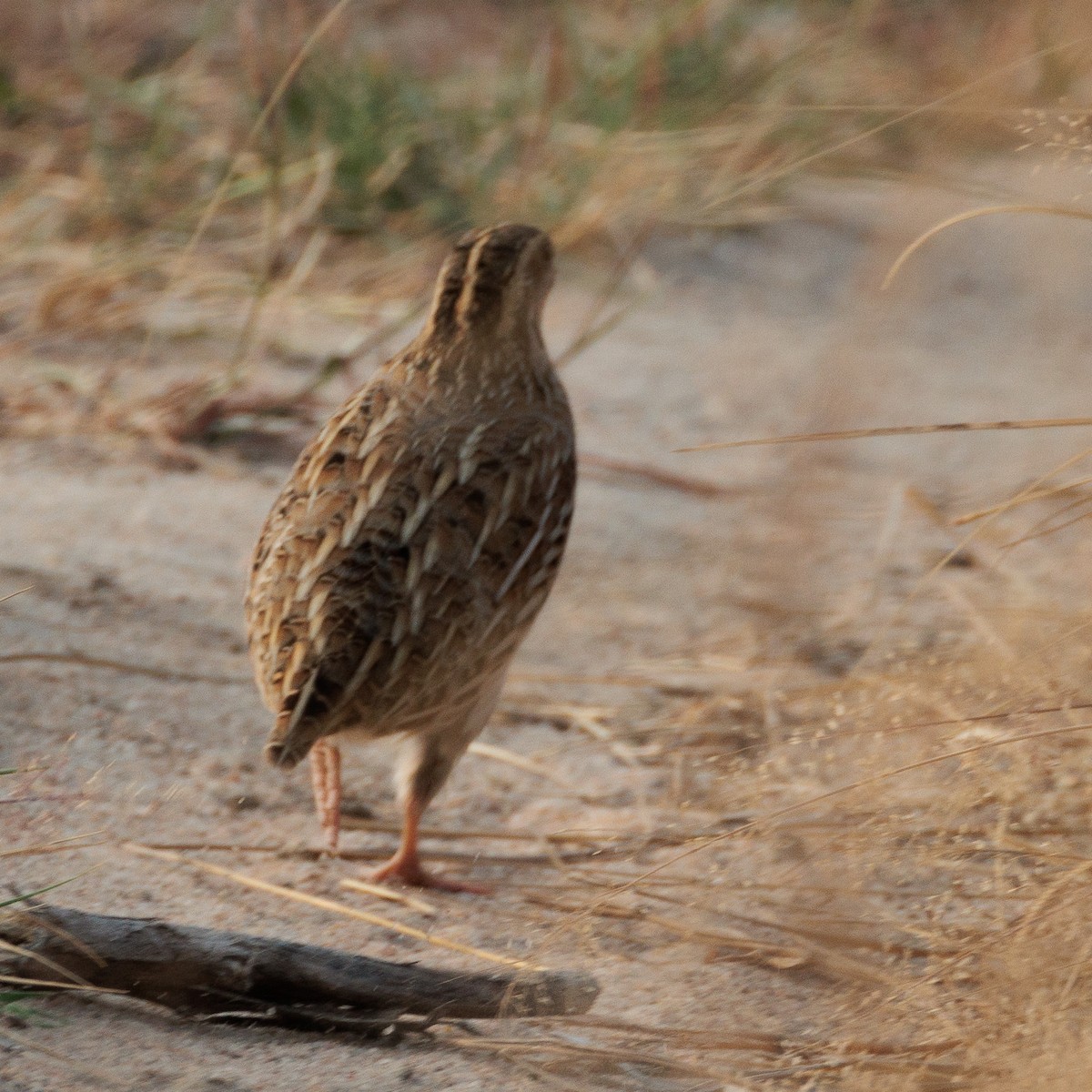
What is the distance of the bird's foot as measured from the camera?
3006mm

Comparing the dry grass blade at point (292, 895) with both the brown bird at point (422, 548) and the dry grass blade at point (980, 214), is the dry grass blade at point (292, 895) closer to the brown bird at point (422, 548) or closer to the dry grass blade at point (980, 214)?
the brown bird at point (422, 548)

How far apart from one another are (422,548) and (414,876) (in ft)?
2.11

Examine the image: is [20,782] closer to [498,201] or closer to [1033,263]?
[1033,263]

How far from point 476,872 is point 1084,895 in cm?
134

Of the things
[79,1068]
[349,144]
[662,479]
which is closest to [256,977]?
[79,1068]

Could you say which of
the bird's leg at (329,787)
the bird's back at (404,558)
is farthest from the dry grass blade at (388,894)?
the bird's back at (404,558)

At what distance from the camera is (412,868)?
301 cm

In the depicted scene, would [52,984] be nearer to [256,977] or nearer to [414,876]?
[256,977]

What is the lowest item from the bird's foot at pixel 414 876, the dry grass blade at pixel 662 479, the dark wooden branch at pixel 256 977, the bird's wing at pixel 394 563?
the dry grass blade at pixel 662 479

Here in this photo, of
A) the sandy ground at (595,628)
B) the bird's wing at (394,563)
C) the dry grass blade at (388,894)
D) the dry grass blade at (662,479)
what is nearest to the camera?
the sandy ground at (595,628)

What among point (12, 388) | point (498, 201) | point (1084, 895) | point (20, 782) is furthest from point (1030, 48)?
point (498, 201)

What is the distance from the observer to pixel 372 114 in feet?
21.5

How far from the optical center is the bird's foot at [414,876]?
9.86 feet

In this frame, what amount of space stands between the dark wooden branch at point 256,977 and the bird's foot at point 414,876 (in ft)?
2.26
